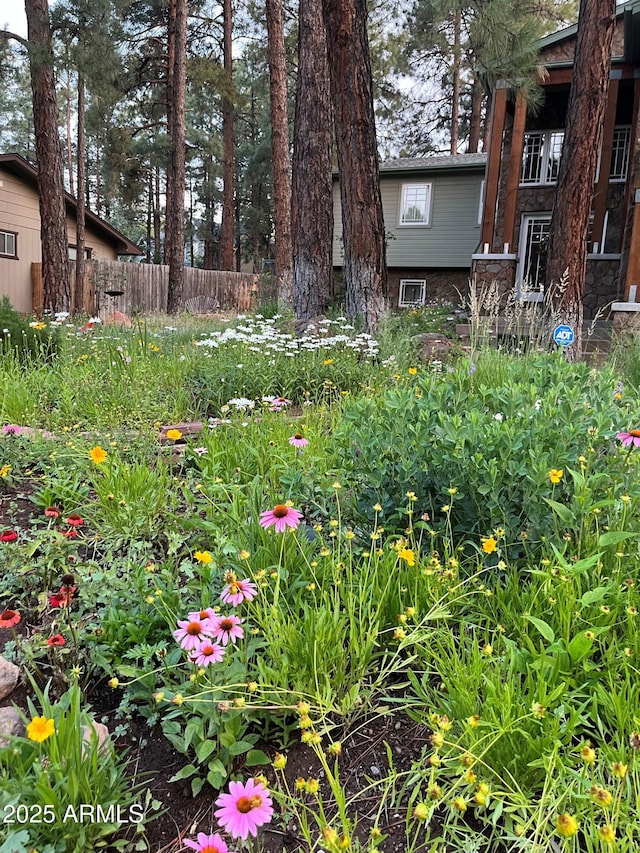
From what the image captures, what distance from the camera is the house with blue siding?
632 inches

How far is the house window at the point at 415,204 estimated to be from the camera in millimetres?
16609

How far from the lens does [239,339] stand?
434 centimetres

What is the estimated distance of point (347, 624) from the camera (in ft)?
4.82

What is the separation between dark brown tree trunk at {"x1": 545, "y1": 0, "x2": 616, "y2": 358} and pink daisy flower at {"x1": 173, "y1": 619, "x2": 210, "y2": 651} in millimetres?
5522

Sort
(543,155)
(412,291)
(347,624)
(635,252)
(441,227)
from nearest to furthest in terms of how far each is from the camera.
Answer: (347,624) → (635,252) → (543,155) → (441,227) → (412,291)

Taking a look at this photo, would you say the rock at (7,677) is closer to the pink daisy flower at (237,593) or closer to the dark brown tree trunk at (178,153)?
the pink daisy flower at (237,593)

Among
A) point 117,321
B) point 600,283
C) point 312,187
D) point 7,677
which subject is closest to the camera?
point 7,677

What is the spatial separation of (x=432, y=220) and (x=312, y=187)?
1043cm

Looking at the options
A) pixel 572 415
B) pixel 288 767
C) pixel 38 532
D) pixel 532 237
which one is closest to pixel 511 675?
pixel 288 767

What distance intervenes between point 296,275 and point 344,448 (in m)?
5.38

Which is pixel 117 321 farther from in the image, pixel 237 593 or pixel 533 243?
pixel 533 243

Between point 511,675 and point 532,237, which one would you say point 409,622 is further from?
point 532,237

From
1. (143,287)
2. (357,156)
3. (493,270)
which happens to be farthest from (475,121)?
(357,156)

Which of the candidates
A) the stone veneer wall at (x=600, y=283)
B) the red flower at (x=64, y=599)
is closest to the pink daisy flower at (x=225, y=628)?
the red flower at (x=64, y=599)
